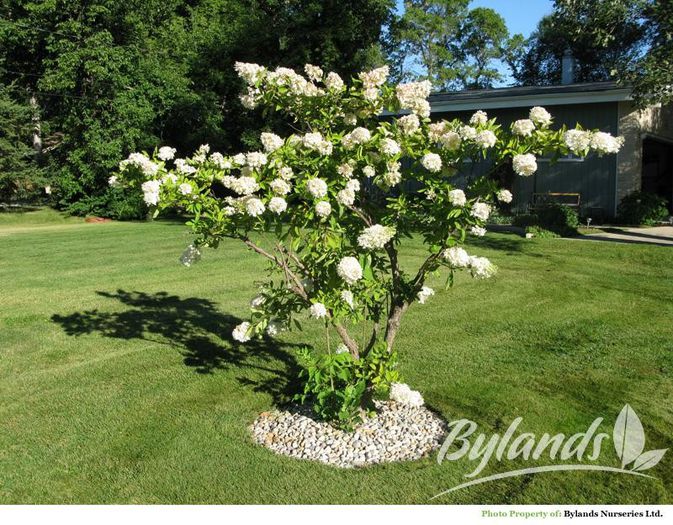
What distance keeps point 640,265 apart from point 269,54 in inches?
662

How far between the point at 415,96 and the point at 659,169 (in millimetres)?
18007

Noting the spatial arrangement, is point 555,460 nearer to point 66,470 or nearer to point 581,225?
point 66,470

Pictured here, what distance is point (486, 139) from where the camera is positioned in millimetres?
3273

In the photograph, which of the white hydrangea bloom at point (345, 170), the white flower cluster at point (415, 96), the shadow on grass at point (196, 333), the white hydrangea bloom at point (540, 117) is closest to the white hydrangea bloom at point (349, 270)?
the white hydrangea bloom at point (345, 170)

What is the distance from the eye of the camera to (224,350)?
5.67 meters

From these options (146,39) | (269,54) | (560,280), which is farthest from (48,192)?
(560,280)

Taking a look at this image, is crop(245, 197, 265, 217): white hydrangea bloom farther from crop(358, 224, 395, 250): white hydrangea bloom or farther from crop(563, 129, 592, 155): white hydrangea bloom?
crop(563, 129, 592, 155): white hydrangea bloom

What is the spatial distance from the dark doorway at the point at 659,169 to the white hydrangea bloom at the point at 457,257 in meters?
17.6

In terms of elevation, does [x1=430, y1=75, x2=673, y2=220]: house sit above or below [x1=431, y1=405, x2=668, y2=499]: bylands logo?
above

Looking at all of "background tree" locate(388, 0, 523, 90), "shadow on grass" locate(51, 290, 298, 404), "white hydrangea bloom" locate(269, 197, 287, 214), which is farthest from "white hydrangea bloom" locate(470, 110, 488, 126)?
"background tree" locate(388, 0, 523, 90)

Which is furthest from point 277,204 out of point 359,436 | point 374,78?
point 359,436

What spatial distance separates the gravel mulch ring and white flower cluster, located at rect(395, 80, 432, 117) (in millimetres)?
1955

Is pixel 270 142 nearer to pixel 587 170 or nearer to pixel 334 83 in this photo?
pixel 334 83

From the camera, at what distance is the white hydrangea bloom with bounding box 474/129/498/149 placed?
327 cm
